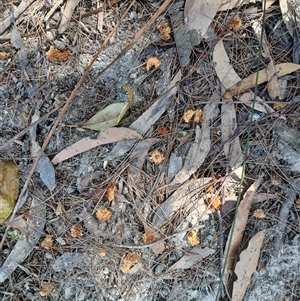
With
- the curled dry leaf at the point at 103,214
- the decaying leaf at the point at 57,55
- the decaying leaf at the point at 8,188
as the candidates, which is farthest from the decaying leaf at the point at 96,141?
the decaying leaf at the point at 57,55

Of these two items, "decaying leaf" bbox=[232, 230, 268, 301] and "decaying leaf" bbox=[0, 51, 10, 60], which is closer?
"decaying leaf" bbox=[232, 230, 268, 301]

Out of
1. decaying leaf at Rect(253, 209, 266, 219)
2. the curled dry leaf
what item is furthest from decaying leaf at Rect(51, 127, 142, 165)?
decaying leaf at Rect(253, 209, 266, 219)

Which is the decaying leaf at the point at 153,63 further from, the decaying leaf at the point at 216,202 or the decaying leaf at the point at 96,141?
the decaying leaf at the point at 216,202

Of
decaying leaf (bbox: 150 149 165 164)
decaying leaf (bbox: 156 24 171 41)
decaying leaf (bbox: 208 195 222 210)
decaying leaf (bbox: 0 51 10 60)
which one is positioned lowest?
decaying leaf (bbox: 208 195 222 210)

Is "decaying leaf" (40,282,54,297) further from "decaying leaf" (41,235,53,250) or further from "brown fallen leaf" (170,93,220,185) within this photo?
"brown fallen leaf" (170,93,220,185)

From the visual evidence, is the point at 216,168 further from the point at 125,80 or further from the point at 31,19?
the point at 31,19

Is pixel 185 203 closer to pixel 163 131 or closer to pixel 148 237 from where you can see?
pixel 148 237
